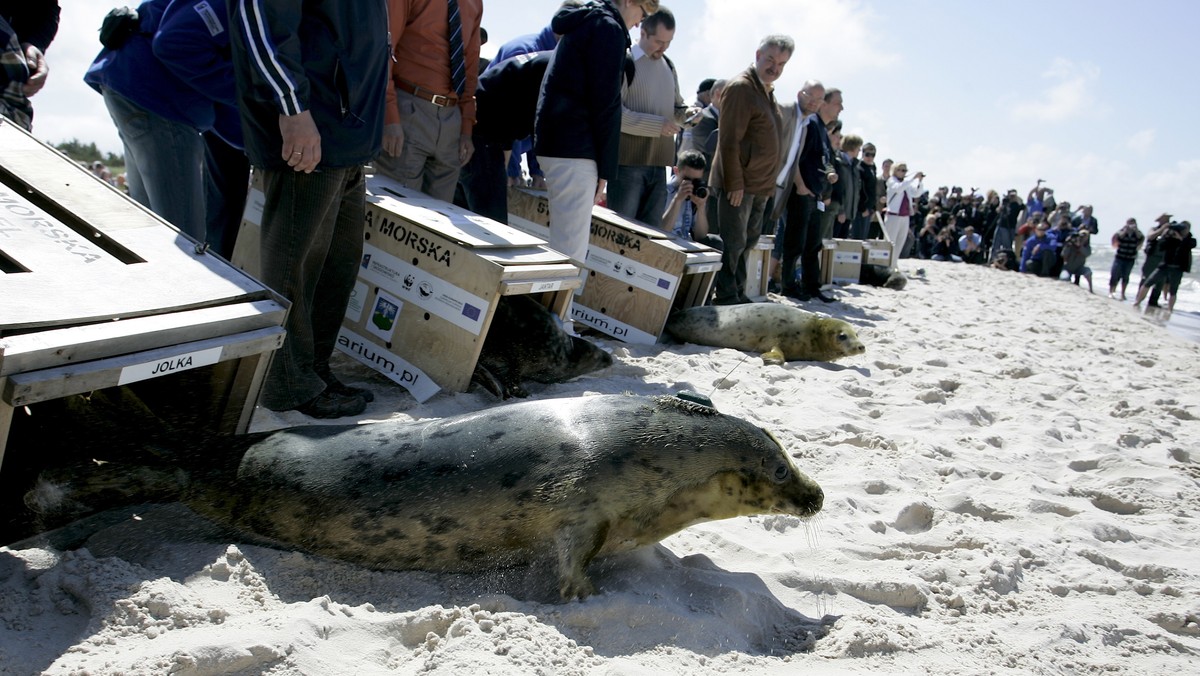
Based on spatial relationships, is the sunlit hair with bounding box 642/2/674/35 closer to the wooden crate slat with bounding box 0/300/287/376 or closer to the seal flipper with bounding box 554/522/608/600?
the wooden crate slat with bounding box 0/300/287/376

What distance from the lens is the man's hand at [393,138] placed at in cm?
466

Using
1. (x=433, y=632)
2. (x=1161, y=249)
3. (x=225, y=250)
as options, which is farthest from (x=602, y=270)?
(x=1161, y=249)

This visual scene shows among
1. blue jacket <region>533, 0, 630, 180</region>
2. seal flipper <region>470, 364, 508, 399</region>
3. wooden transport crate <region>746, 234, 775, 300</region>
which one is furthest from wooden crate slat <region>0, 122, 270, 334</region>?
wooden transport crate <region>746, 234, 775, 300</region>

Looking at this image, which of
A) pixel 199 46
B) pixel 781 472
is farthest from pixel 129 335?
pixel 199 46

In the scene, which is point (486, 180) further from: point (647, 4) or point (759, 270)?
point (759, 270)

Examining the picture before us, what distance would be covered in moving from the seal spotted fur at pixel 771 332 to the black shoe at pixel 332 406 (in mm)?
3238

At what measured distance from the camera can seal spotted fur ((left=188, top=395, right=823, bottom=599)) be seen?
2.60 metres

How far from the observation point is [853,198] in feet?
41.5

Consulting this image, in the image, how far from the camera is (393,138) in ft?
15.4

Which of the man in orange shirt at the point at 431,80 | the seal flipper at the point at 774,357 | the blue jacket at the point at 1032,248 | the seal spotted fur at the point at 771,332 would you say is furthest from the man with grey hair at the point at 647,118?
the blue jacket at the point at 1032,248

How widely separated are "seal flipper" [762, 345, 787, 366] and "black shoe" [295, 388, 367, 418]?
3228 millimetres

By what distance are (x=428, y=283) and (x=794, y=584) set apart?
2285 millimetres

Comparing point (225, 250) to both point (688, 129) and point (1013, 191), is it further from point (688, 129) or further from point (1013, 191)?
point (1013, 191)

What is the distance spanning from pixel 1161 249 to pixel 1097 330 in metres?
9.00
